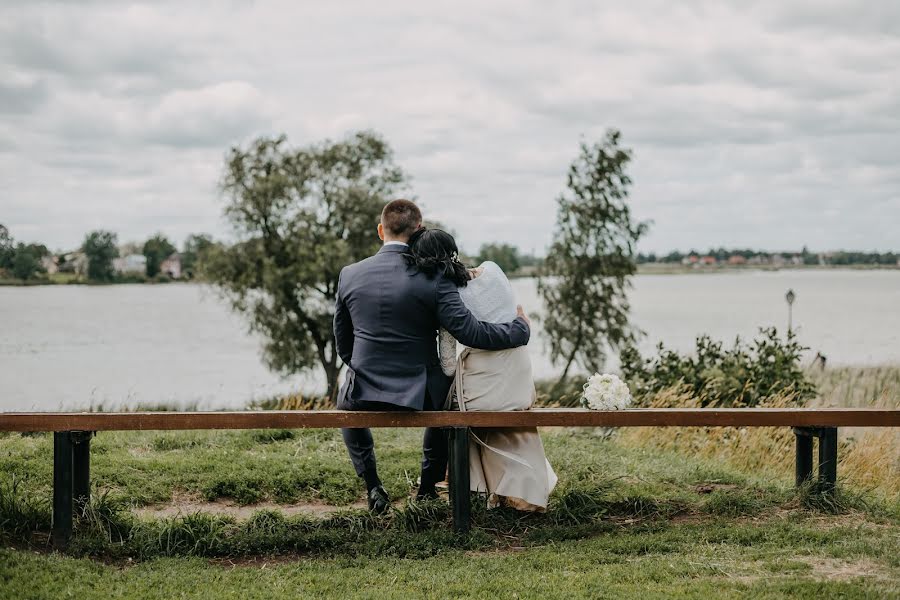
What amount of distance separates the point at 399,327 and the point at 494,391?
2.14 feet

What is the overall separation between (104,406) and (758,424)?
27.3 feet

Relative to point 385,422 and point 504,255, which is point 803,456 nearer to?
point 385,422

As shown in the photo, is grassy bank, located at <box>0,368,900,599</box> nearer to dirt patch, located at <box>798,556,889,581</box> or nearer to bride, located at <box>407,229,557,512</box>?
dirt patch, located at <box>798,556,889,581</box>

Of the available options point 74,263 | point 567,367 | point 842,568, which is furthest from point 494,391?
point 74,263

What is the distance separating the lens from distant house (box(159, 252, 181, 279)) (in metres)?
34.3

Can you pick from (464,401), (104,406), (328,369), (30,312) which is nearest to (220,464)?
(464,401)

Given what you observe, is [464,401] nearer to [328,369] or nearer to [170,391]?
[328,369]

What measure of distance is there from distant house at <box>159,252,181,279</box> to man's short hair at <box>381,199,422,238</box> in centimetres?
2995

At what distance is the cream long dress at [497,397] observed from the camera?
16.4 feet

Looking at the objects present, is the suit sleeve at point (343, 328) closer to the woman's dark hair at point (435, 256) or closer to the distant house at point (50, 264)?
the woman's dark hair at point (435, 256)

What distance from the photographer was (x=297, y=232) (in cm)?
2945

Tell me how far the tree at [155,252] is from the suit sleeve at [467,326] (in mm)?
32919

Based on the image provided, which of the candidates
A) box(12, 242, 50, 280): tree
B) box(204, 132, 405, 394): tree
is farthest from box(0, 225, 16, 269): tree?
box(204, 132, 405, 394): tree

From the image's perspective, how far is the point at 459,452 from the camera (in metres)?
4.88
